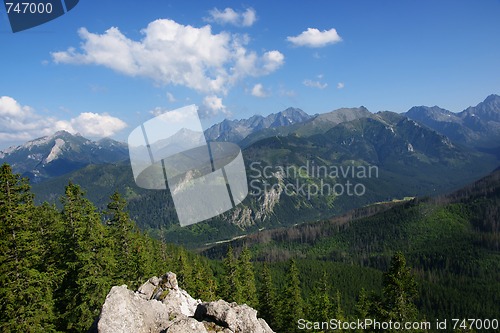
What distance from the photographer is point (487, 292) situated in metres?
147

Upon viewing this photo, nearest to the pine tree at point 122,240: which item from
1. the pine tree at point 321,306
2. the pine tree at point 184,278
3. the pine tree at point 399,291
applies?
the pine tree at point 184,278

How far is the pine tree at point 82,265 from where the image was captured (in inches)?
1062

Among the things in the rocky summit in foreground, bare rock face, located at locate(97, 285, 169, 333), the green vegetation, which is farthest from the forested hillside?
bare rock face, located at locate(97, 285, 169, 333)

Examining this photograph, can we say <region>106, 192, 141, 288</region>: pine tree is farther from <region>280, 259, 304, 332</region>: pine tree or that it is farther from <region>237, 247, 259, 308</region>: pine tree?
<region>280, 259, 304, 332</region>: pine tree

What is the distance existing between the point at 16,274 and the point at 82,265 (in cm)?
597

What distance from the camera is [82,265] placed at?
2778 cm

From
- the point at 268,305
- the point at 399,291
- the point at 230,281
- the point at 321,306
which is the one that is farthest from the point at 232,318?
the point at 230,281

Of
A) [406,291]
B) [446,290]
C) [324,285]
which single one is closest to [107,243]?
[406,291]

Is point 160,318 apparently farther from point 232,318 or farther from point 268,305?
point 268,305

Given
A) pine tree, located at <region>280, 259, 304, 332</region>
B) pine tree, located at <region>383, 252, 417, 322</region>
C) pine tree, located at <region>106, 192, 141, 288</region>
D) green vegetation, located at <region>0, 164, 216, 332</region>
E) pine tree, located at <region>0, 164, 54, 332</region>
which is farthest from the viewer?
pine tree, located at <region>280, 259, 304, 332</region>

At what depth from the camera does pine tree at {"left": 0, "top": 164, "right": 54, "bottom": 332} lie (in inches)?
839

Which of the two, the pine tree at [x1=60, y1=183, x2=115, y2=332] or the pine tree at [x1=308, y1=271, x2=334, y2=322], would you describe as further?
the pine tree at [x1=308, y1=271, x2=334, y2=322]

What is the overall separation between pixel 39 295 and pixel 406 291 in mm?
30161

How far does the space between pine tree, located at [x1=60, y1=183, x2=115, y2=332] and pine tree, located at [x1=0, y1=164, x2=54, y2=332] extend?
11.5 feet
